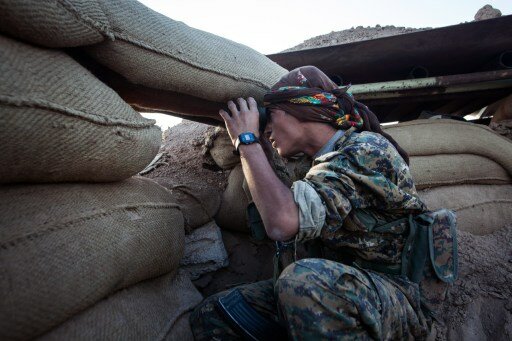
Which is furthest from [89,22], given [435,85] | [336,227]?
[435,85]

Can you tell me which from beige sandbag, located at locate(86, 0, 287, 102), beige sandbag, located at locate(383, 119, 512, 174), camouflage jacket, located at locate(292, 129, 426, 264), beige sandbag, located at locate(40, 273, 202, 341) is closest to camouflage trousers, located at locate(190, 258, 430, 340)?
camouflage jacket, located at locate(292, 129, 426, 264)

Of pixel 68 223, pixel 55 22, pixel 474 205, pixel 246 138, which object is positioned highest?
pixel 55 22

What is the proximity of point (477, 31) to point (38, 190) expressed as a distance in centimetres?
239

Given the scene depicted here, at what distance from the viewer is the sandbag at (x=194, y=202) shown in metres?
1.55

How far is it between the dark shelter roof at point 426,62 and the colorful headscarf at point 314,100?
693mm

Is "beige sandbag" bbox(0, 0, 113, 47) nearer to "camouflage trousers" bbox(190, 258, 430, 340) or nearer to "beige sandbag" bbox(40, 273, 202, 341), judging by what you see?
"beige sandbag" bbox(40, 273, 202, 341)

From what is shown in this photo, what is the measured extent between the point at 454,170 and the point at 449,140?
0.18m

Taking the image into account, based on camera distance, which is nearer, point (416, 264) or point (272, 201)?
point (272, 201)

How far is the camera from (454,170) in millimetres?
1904

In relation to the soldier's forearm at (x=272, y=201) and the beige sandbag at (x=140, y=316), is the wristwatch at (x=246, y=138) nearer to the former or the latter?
the soldier's forearm at (x=272, y=201)

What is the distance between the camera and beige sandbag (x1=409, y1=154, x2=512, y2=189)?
1868 millimetres

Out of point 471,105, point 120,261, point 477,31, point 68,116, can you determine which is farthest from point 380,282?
point 471,105

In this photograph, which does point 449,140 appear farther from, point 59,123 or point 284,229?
point 59,123

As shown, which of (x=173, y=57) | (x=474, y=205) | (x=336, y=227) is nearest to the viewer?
(x=336, y=227)
